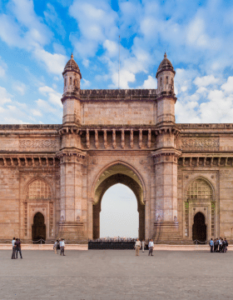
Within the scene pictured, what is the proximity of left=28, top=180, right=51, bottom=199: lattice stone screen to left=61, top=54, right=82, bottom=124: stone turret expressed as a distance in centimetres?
646

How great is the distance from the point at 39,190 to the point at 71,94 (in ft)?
31.5

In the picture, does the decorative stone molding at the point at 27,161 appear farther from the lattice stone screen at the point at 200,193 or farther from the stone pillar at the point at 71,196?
the lattice stone screen at the point at 200,193

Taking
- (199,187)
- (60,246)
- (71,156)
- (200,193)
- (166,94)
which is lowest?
(60,246)

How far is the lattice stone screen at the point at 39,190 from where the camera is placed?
32031mm

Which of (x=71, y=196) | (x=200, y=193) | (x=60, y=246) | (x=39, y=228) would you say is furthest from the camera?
(x=39, y=228)

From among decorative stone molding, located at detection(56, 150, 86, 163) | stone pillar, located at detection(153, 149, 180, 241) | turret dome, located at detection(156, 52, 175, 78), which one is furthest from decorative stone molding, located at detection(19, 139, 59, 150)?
turret dome, located at detection(156, 52, 175, 78)

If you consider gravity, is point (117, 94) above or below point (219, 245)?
above

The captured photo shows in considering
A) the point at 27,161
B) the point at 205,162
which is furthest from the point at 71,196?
the point at 205,162

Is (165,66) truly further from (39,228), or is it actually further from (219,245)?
(39,228)

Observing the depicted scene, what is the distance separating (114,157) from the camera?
31156 millimetres

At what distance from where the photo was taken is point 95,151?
3120 centimetres

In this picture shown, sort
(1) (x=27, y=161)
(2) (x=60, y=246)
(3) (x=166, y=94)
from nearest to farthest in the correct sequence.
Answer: (2) (x=60, y=246)
(3) (x=166, y=94)
(1) (x=27, y=161)

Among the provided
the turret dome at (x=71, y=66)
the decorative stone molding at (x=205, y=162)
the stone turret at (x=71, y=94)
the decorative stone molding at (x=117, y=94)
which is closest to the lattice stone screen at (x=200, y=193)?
the decorative stone molding at (x=205, y=162)

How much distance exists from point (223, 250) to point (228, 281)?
1486cm
